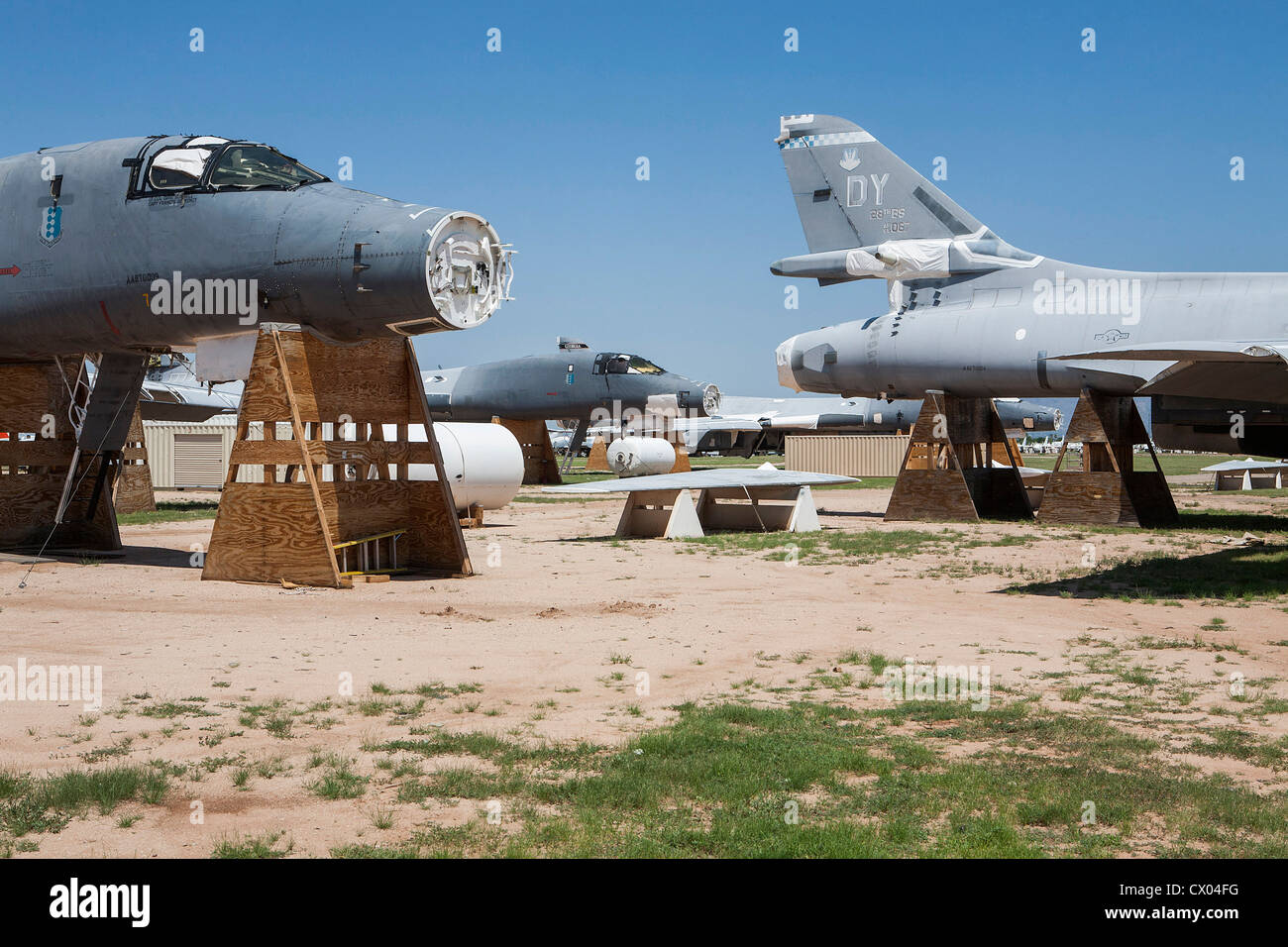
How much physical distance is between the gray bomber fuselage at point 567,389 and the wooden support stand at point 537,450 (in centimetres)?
37

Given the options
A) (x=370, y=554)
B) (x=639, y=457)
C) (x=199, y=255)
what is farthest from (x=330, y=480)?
(x=639, y=457)

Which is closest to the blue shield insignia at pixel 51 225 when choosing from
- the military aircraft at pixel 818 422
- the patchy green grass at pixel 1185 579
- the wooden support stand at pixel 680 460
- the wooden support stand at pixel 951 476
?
the patchy green grass at pixel 1185 579

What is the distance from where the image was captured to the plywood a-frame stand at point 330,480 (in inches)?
467

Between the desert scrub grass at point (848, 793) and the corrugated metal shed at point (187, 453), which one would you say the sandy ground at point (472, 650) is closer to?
the desert scrub grass at point (848, 793)

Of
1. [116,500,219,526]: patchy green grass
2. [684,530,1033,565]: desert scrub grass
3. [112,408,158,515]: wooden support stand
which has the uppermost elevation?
[112,408,158,515]: wooden support stand

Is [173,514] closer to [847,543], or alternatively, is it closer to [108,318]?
[108,318]

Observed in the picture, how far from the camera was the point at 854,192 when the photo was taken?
926 inches

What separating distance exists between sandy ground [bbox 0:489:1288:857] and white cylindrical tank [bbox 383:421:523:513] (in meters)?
6.60

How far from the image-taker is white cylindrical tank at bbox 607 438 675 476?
35.2m

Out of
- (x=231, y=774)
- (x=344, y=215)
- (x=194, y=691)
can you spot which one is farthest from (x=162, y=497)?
(x=231, y=774)

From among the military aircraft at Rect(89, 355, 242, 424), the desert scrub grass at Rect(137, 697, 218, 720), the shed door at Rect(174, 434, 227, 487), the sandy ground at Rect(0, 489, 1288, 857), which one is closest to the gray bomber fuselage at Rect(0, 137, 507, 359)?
the sandy ground at Rect(0, 489, 1288, 857)

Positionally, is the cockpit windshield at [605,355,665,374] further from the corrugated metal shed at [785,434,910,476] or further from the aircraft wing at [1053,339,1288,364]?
the aircraft wing at [1053,339,1288,364]

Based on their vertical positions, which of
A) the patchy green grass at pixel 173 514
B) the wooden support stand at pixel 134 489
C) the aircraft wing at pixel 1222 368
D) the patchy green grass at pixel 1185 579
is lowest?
the patchy green grass at pixel 1185 579

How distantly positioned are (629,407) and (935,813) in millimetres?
33746
